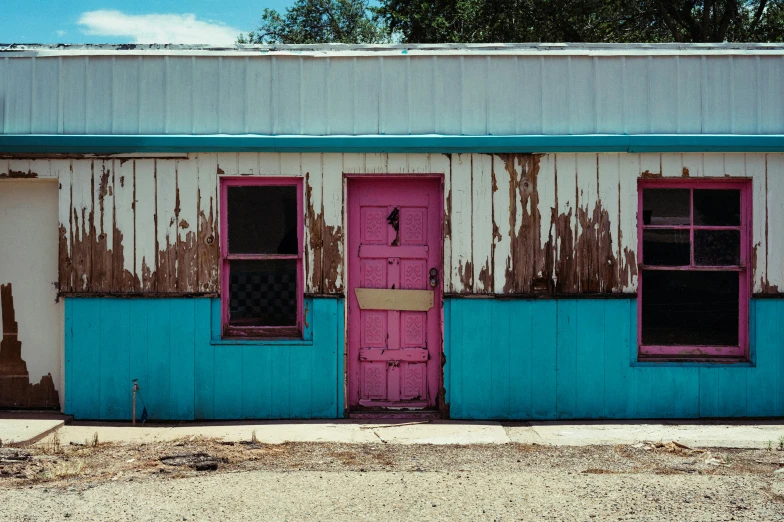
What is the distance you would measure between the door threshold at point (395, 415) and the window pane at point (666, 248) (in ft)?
7.94

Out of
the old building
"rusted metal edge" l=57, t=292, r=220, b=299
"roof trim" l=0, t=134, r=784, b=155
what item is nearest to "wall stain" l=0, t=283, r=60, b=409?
the old building

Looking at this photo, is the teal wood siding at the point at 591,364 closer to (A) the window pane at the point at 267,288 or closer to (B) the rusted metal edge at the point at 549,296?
(B) the rusted metal edge at the point at 549,296

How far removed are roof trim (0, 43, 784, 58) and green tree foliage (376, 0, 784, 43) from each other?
43.0 feet

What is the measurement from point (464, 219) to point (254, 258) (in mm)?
1963

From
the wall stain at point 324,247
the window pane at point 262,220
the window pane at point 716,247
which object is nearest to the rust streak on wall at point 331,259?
the wall stain at point 324,247

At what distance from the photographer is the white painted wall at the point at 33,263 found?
26.9 ft

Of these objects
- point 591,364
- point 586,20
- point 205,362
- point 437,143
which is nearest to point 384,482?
point 205,362

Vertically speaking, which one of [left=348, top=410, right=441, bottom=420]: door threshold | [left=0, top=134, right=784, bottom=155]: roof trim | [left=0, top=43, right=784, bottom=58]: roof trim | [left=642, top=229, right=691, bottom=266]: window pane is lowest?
[left=348, top=410, right=441, bottom=420]: door threshold

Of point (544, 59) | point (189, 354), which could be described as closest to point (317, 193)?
point (189, 354)

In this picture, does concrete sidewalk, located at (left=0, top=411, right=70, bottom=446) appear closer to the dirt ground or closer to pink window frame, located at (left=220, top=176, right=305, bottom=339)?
the dirt ground

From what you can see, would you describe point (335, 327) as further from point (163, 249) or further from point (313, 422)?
point (163, 249)

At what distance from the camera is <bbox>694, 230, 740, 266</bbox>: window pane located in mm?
8094

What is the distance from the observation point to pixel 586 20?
21406mm

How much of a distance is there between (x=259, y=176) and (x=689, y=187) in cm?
396
